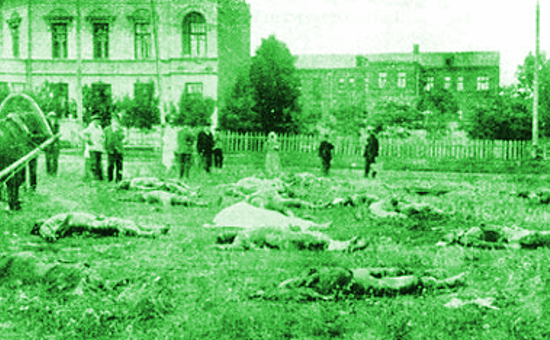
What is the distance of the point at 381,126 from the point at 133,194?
39771mm

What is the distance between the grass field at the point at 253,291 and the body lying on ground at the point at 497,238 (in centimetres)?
35

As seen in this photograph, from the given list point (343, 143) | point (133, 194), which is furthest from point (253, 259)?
point (343, 143)

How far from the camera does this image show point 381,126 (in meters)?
53.8

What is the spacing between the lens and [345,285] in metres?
6.48

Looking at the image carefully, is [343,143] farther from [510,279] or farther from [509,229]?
[510,279]

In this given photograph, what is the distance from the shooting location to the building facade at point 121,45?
4462 cm

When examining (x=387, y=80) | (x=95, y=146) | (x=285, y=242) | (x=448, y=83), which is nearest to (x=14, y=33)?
(x=95, y=146)

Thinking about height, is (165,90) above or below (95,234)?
above

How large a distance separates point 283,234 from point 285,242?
179 mm

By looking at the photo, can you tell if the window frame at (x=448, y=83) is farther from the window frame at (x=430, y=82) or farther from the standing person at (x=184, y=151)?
the standing person at (x=184, y=151)

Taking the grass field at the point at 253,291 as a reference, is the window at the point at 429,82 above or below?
above

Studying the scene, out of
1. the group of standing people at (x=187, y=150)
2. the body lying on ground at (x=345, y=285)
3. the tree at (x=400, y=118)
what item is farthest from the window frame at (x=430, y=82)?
the body lying on ground at (x=345, y=285)

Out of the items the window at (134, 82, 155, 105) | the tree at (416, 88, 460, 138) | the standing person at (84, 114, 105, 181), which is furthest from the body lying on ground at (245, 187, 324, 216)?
the tree at (416, 88, 460, 138)

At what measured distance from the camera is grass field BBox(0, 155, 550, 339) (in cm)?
537
